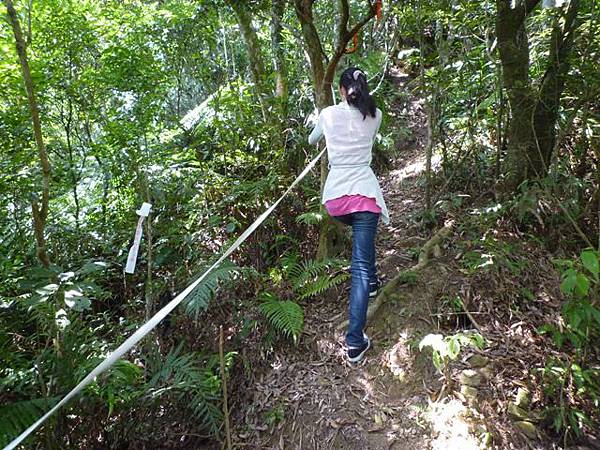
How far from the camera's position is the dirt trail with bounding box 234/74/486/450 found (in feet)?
8.13

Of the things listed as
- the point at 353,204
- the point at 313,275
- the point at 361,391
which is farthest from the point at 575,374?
the point at 313,275

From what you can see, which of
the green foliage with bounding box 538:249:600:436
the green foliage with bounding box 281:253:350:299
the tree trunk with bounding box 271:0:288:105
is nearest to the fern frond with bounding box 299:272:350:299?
the green foliage with bounding box 281:253:350:299

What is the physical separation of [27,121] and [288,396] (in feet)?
10.6

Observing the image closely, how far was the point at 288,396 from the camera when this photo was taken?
292 cm

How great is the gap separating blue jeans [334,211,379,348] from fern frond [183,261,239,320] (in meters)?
1.12

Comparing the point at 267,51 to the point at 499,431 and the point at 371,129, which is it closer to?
the point at 371,129

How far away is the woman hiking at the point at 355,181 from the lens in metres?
2.89

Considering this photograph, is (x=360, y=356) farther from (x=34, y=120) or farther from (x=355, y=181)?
(x=34, y=120)

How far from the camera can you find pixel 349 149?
2.97 m

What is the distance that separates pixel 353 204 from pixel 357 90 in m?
0.81

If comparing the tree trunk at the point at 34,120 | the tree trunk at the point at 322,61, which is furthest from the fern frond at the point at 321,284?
the tree trunk at the point at 34,120

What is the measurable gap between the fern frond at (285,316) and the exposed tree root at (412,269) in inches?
15.0

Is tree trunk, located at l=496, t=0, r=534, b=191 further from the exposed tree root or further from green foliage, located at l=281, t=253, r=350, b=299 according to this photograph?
green foliage, located at l=281, t=253, r=350, b=299

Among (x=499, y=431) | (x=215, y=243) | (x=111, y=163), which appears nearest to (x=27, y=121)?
(x=111, y=163)
